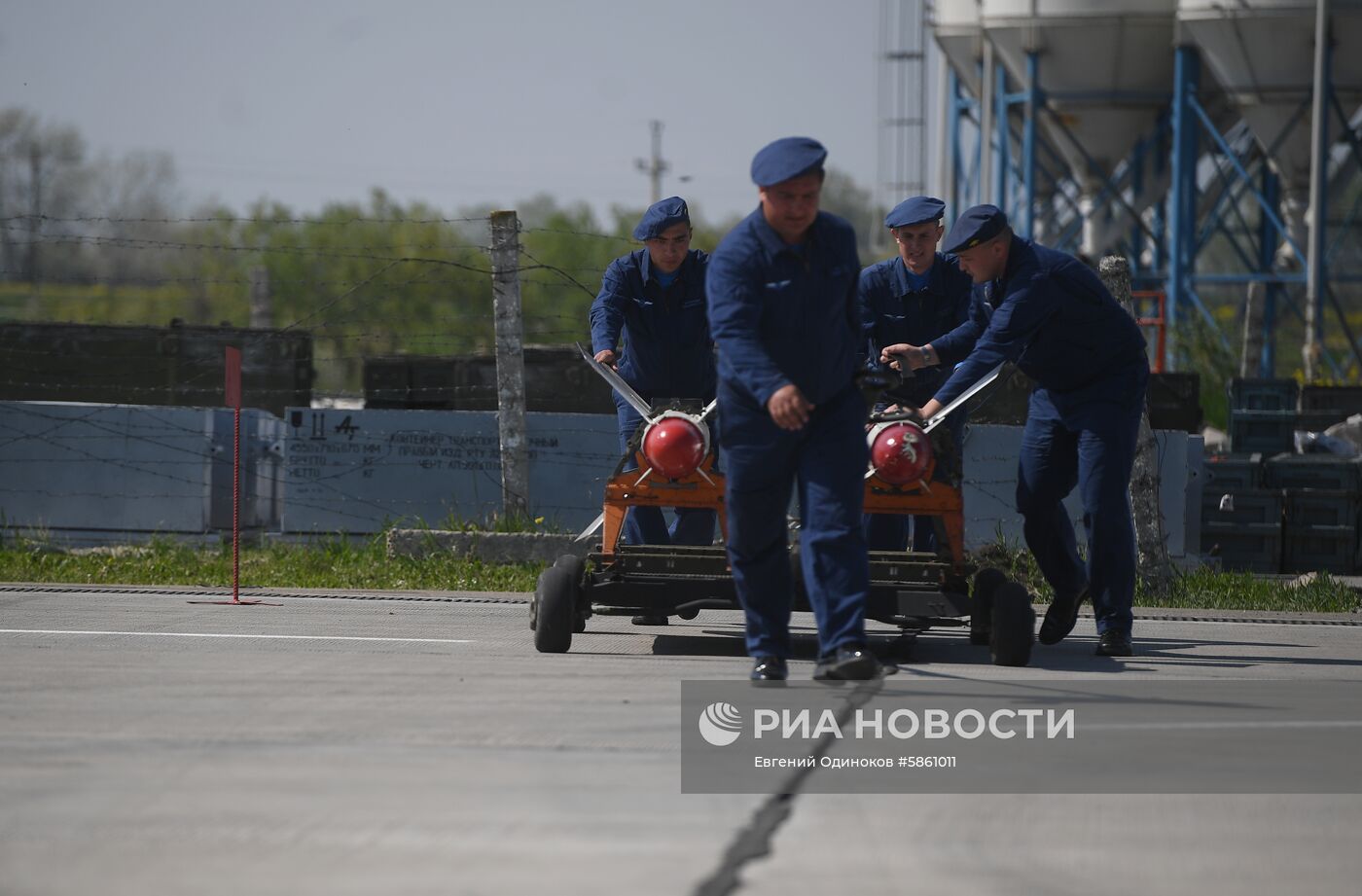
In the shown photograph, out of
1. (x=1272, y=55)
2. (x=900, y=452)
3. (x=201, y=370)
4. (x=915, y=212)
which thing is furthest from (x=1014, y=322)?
(x=1272, y=55)

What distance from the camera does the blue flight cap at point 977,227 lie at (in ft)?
24.9

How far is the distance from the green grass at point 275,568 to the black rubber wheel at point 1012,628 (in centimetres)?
445

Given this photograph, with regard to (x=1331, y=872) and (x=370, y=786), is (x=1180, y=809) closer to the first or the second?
(x=1331, y=872)

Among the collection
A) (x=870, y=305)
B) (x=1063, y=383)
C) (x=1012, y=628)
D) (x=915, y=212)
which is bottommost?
(x=1012, y=628)

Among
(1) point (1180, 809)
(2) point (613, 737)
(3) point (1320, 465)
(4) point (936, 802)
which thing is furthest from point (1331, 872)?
(3) point (1320, 465)

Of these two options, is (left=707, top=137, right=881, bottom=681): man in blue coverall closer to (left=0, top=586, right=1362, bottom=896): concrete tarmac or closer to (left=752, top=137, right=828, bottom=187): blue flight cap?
(left=752, top=137, right=828, bottom=187): blue flight cap

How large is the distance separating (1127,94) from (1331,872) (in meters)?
32.7

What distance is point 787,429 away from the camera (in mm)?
6172

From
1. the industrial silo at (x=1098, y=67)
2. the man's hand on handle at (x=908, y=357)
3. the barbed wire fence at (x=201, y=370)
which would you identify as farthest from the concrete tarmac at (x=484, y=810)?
the industrial silo at (x=1098, y=67)

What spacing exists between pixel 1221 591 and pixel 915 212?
419 cm

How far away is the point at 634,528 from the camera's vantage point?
8508mm

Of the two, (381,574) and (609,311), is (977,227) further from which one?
(381,574)

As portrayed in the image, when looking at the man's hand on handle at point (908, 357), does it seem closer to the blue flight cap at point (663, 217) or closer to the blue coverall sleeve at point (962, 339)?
the blue coverall sleeve at point (962, 339)

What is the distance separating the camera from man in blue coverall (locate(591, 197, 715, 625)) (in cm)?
867
